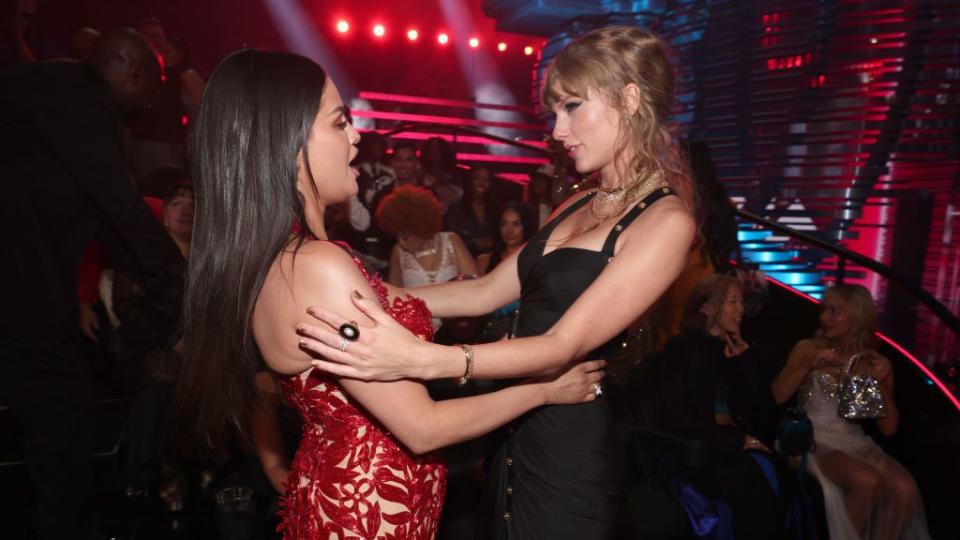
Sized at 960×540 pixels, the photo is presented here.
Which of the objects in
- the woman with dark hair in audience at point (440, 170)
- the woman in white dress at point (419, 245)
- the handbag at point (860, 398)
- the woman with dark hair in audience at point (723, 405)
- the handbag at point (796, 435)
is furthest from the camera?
the woman with dark hair in audience at point (440, 170)

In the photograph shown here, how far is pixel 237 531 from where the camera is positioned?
2934mm

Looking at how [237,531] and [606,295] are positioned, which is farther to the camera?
[237,531]

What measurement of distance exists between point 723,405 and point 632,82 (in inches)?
102

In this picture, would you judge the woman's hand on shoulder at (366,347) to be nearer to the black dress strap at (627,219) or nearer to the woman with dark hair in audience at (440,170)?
the black dress strap at (627,219)

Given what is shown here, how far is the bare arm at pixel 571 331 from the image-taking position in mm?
1254

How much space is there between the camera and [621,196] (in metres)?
1.78

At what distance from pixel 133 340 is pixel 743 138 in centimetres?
A: 530

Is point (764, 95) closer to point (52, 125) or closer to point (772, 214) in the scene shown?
point (772, 214)

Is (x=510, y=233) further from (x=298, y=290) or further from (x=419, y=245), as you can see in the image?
(x=298, y=290)

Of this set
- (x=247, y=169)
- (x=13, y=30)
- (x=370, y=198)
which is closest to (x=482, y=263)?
(x=370, y=198)

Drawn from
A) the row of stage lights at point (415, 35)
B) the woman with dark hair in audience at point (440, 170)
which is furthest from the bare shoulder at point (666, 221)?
the row of stage lights at point (415, 35)

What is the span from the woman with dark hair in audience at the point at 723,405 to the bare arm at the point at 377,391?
1849 millimetres

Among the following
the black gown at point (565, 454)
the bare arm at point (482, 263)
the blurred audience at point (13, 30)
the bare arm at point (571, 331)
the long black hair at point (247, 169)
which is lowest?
the bare arm at point (482, 263)

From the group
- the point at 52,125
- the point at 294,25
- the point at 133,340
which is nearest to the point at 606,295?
the point at 52,125
